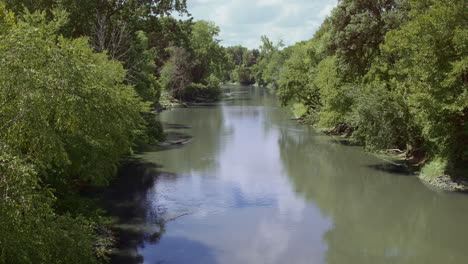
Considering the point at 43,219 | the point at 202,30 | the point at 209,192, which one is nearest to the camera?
the point at 43,219

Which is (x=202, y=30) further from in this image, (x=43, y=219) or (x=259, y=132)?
(x=43, y=219)

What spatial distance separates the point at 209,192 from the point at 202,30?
70155 millimetres

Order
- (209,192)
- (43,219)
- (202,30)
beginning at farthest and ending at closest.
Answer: (202,30), (209,192), (43,219)

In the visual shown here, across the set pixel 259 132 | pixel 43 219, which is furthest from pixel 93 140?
pixel 259 132

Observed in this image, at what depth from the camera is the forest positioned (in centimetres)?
909

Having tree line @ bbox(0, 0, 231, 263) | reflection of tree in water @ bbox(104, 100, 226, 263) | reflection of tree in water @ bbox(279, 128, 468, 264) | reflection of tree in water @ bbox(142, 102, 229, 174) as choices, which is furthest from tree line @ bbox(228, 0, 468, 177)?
tree line @ bbox(0, 0, 231, 263)

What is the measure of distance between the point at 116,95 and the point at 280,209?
1049 cm

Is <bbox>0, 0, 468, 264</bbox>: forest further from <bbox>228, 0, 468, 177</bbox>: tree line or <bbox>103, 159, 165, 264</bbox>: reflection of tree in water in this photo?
<bbox>103, 159, 165, 264</bbox>: reflection of tree in water

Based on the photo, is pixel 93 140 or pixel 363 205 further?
pixel 363 205

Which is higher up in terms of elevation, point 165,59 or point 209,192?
point 165,59

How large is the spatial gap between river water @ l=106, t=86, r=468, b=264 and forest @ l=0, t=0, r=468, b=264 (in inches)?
81.2

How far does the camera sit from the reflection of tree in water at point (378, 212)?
62.0 ft

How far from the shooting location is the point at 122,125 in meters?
22.0

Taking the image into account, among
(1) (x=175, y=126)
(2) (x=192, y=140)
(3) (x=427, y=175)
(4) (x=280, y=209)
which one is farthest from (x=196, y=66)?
(4) (x=280, y=209)
